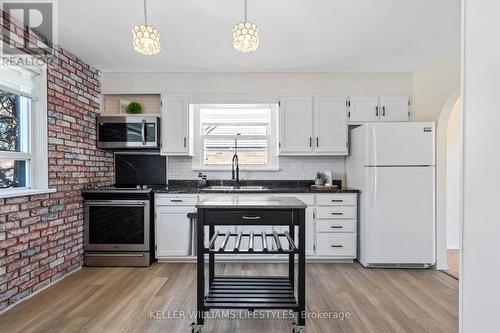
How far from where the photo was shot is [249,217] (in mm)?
2125

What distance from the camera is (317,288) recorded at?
3021 mm

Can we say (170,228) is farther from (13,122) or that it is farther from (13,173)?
(13,122)

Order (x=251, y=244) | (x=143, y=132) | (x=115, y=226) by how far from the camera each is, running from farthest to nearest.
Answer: (x=143, y=132) < (x=115, y=226) < (x=251, y=244)

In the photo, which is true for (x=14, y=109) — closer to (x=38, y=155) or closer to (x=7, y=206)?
(x=38, y=155)

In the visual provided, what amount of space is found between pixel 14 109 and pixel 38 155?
0.46 m

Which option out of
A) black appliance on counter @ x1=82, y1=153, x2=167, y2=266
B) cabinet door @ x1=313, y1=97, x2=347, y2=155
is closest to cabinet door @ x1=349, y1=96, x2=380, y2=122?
cabinet door @ x1=313, y1=97, x2=347, y2=155

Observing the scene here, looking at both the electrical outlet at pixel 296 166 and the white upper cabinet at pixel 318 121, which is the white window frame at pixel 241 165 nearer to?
the electrical outlet at pixel 296 166

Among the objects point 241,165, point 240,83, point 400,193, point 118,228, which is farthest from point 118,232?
point 400,193

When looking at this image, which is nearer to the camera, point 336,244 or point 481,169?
point 481,169

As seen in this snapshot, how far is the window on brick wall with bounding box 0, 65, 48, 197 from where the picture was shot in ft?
8.84

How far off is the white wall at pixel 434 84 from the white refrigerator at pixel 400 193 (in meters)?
0.37

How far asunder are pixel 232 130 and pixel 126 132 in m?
1.44

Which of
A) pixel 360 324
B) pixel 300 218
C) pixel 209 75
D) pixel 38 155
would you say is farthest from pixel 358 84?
pixel 38 155

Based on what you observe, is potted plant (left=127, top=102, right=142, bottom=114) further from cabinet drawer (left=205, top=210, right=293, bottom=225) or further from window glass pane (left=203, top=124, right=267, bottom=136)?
cabinet drawer (left=205, top=210, right=293, bottom=225)
